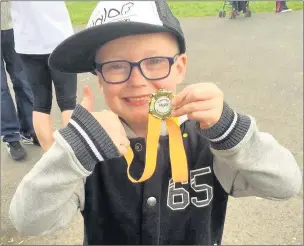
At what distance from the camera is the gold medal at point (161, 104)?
41.5 inches

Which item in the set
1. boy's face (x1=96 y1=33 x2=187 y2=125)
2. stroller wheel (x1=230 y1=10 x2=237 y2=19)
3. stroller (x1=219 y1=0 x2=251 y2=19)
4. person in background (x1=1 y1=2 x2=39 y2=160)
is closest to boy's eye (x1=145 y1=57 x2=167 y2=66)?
boy's face (x1=96 y1=33 x2=187 y2=125)

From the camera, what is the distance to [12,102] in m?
2.89

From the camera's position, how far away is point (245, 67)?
4277mm

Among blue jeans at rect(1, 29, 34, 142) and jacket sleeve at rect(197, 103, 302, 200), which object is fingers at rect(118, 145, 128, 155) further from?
blue jeans at rect(1, 29, 34, 142)

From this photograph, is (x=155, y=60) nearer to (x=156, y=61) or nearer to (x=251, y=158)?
(x=156, y=61)

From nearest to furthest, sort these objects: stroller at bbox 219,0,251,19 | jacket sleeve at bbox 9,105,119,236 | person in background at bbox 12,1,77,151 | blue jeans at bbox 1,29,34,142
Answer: jacket sleeve at bbox 9,105,119,236, person in background at bbox 12,1,77,151, blue jeans at bbox 1,29,34,142, stroller at bbox 219,0,251,19

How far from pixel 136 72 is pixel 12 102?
6.53 feet

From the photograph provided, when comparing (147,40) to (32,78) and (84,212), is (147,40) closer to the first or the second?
(84,212)

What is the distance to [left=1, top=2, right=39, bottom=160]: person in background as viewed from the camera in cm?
281

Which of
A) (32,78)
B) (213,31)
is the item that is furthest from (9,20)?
(213,31)

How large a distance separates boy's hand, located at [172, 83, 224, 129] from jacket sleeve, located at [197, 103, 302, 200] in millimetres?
34

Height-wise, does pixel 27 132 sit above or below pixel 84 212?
below

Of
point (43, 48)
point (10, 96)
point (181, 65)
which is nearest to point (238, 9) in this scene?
point (10, 96)

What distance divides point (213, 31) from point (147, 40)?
171 inches
